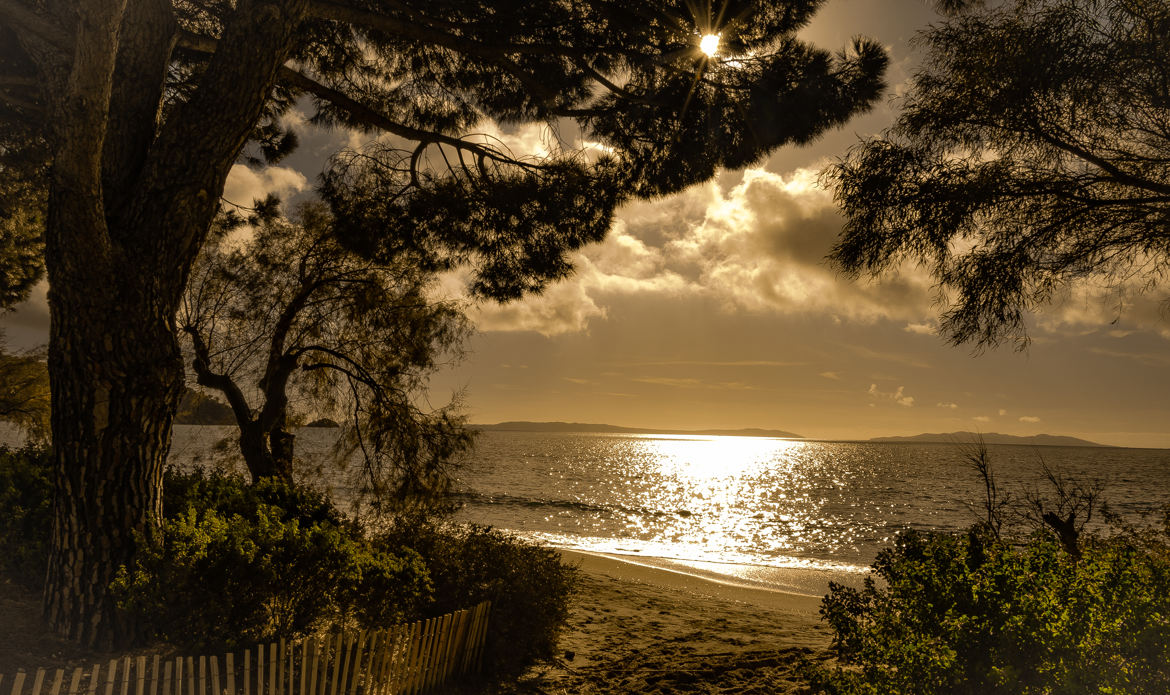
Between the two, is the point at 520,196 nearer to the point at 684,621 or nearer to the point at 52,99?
the point at 52,99

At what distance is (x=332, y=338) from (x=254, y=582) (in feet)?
24.9

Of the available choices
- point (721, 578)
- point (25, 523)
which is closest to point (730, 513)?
point (721, 578)

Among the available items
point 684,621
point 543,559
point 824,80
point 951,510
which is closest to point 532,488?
point 951,510

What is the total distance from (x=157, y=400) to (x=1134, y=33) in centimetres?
1002

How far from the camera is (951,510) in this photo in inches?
1935

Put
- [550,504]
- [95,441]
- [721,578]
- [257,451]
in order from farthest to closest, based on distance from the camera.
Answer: [550,504] → [721,578] → [257,451] → [95,441]

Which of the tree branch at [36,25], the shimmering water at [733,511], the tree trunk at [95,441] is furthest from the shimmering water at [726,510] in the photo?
the tree branch at [36,25]

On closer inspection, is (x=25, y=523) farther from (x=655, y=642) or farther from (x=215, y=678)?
(x=655, y=642)

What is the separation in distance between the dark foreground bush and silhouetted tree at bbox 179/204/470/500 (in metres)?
9.29

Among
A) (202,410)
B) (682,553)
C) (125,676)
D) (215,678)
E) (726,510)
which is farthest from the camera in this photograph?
(726,510)

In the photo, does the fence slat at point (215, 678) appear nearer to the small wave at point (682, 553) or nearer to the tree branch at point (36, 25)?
the tree branch at point (36, 25)

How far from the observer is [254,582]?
5824 mm

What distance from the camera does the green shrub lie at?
7.09 meters

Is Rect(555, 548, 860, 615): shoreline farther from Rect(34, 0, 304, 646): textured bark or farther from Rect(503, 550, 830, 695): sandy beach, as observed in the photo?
Rect(34, 0, 304, 646): textured bark
